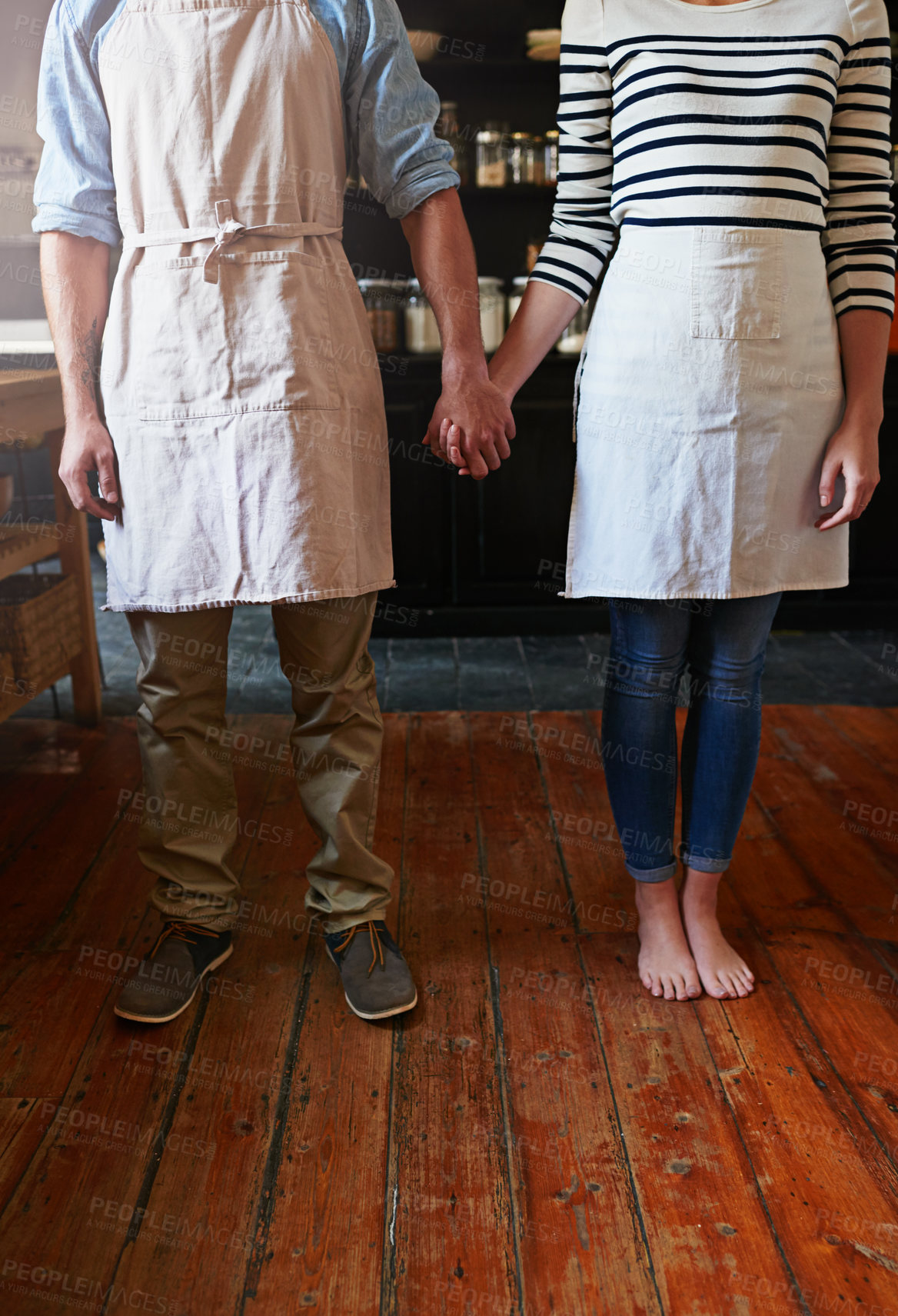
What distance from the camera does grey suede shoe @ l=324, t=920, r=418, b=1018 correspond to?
1191 millimetres

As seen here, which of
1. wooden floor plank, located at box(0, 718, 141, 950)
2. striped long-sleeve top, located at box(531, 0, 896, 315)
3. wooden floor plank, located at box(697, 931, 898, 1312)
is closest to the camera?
wooden floor plank, located at box(697, 931, 898, 1312)

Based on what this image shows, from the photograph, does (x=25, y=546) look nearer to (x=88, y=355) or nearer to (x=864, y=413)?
(x=88, y=355)

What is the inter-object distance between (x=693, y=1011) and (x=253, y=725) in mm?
1226

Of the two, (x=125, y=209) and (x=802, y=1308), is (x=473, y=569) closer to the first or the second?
(x=125, y=209)

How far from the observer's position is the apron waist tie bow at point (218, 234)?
1037 mm

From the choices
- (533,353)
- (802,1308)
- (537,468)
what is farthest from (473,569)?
(802,1308)

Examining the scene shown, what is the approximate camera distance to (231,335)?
3.48 feet

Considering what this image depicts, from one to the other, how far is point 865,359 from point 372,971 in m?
0.91

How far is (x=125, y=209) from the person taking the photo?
1.07 m

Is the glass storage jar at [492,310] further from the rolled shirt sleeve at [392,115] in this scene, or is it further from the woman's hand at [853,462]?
the woman's hand at [853,462]

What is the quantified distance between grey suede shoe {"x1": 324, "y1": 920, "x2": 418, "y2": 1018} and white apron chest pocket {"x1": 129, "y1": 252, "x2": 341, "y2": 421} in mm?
648

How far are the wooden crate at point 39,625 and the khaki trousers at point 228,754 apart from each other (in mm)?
770

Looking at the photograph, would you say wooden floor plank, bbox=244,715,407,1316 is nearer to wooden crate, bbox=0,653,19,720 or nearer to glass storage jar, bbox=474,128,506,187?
wooden crate, bbox=0,653,19,720

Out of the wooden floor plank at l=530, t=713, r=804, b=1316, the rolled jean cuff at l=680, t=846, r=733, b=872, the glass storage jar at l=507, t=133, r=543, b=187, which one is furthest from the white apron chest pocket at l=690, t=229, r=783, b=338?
the glass storage jar at l=507, t=133, r=543, b=187
